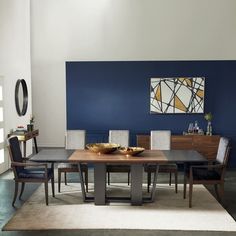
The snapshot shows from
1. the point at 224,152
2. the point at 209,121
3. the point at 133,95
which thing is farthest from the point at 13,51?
the point at 224,152

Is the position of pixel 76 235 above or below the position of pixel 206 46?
below

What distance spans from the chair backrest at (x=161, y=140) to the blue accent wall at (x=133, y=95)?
5.92 feet

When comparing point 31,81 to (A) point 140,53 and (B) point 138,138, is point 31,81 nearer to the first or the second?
(A) point 140,53

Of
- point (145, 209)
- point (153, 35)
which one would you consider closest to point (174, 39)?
point (153, 35)

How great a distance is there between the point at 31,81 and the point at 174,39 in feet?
12.4

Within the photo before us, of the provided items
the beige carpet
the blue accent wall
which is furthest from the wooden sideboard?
the beige carpet

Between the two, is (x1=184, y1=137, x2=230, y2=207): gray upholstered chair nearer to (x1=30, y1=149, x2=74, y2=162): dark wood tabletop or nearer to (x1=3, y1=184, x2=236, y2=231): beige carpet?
(x1=3, y1=184, x2=236, y2=231): beige carpet

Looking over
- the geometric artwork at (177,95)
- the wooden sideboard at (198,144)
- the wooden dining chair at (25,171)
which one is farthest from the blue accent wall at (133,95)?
the wooden dining chair at (25,171)

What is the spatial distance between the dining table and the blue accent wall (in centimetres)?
287

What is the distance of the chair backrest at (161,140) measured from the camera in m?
5.91

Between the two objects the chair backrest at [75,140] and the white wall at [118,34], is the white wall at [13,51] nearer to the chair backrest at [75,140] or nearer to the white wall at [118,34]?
the white wall at [118,34]

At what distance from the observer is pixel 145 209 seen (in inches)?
182

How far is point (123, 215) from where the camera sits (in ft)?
14.4

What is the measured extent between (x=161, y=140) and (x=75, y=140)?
145cm
